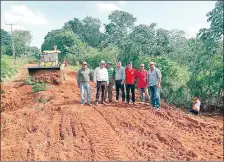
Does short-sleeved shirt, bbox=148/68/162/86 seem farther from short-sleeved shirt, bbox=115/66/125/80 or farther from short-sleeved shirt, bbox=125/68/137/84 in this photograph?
short-sleeved shirt, bbox=115/66/125/80

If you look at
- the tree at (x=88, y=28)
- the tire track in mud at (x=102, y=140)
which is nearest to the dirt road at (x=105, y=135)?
the tire track in mud at (x=102, y=140)

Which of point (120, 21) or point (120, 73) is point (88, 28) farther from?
point (120, 73)

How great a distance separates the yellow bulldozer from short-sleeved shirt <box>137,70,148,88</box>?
6.79 metres

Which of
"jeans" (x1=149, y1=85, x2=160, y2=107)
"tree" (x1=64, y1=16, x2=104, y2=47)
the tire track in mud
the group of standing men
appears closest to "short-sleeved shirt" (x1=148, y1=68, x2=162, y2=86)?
the group of standing men

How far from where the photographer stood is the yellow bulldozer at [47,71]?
54.6ft

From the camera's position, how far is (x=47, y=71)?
58.7 ft

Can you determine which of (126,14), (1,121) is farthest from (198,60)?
(126,14)

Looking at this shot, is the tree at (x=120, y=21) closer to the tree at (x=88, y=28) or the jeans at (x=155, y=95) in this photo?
the tree at (x=88, y=28)

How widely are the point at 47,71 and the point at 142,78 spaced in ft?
27.6

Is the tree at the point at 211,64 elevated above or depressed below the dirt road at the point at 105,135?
above

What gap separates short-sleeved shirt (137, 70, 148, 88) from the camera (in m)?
10.7

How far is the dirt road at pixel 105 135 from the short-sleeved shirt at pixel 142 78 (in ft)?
2.34

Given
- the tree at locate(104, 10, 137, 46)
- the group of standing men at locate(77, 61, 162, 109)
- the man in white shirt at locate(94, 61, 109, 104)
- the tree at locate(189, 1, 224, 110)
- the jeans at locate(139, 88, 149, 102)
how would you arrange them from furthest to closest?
the tree at locate(104, 10, 137, 46), the tree at locate(189, 1, 224, 110), the jeans at locate(139, 88, 149, 102), the man in white shirt at locate(94, 61, 109, 104), the group of standing men at locate(77, 61, 162, 109)

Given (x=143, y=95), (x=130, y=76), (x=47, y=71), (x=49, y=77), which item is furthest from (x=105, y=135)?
(x=47, y=71)
